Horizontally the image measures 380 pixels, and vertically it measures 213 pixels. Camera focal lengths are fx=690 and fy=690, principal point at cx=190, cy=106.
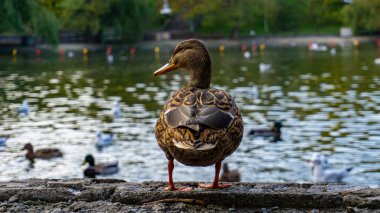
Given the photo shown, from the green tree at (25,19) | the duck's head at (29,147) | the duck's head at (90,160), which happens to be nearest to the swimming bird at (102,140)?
the duck's head at (29,147)

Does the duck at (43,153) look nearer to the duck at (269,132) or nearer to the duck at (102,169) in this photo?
the duck at (102,169)

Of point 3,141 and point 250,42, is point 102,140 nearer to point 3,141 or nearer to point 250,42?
point 3,141

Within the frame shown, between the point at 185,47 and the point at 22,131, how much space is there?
14.5m

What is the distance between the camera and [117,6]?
66.8 meters

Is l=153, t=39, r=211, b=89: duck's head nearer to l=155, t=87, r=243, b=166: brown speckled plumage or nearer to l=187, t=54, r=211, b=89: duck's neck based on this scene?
l=187, t=54, r=211, b=89: duck's neck

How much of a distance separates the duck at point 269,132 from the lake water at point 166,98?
267mm

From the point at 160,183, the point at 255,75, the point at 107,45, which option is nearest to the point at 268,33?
the point at 107,45

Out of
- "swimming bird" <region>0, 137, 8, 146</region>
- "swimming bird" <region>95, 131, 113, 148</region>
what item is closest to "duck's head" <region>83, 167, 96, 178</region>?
"swimming bird" <region>95, 131, 113, 148</region>

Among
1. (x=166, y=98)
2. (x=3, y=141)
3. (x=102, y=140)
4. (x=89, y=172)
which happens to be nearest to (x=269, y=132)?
(x=102, y=140)

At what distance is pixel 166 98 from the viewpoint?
26484mm

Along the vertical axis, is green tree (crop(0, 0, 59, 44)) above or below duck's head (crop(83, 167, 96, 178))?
above

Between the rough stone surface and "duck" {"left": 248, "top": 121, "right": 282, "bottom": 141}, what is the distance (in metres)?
11.7

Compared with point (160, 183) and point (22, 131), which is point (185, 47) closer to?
point (160, 183)

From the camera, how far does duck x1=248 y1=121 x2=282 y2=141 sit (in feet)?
57.7
